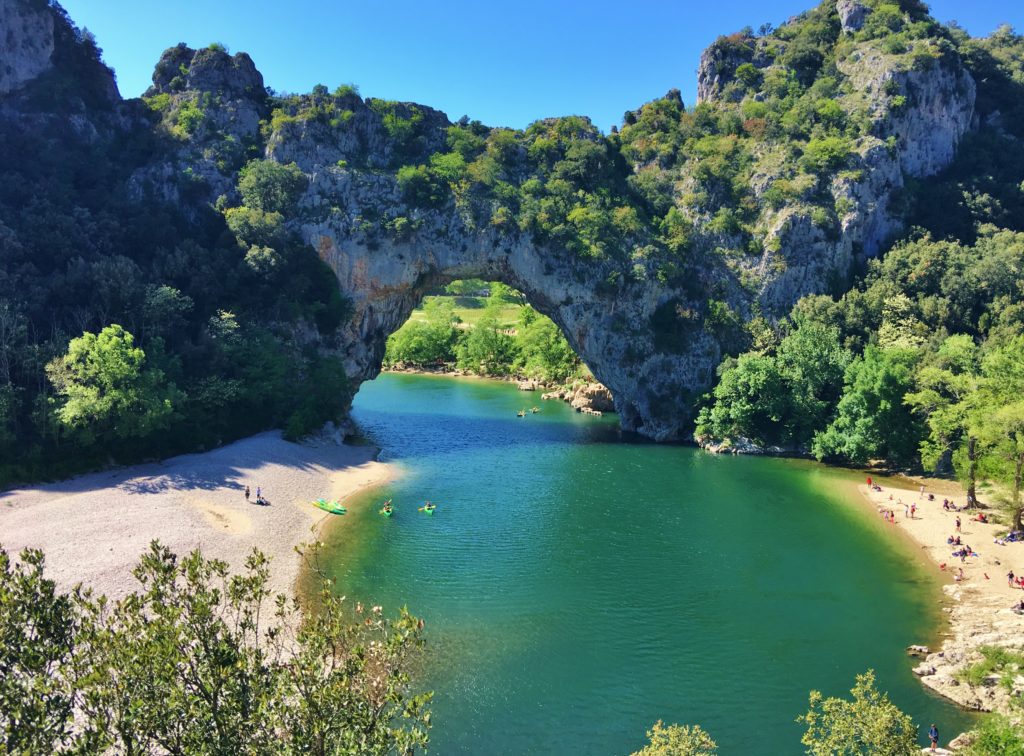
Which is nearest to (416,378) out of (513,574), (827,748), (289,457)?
(289,457)

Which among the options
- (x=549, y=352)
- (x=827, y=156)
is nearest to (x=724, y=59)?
(x=827, y=156)

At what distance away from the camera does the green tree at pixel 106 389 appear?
3909 cm

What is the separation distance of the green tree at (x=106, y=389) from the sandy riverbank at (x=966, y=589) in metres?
44.1

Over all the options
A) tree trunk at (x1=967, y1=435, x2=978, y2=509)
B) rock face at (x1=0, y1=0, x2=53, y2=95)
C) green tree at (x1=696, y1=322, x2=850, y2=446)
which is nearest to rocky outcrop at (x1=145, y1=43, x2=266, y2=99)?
rock face at (x1=0, y1=0, x2=53, y2=95)

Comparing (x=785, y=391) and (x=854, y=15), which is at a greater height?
(x=854, y=15)

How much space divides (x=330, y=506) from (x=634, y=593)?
20.6 m

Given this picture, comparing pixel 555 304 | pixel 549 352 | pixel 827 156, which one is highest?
pixel 827 156

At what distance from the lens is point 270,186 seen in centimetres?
6144

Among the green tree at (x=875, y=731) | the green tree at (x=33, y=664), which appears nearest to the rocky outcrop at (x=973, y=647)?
the green tree at (x=875, y=731)

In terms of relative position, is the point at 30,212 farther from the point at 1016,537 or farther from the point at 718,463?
the point at 1016,537

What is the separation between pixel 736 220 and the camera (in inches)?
2662

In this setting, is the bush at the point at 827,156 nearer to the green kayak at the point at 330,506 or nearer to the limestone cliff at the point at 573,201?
the limestone cliff at the point at 573,201

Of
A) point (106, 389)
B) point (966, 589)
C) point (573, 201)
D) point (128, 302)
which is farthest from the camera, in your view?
point (573, 201)

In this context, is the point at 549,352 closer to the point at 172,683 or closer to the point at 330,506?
the point at 330,506
